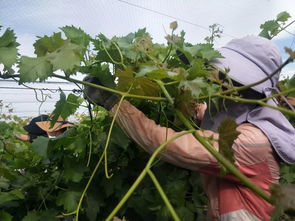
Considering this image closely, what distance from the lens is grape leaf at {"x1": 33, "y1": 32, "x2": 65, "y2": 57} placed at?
2.21 feet

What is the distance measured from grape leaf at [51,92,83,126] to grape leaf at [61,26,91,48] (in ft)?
0.51

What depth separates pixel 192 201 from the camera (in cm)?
105

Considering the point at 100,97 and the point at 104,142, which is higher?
the point at 100,97

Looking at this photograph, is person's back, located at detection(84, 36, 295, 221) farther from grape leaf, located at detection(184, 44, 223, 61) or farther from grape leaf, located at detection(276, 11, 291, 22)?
grape leaf, located at detection(276, 11, 291, 22)

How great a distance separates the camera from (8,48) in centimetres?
73

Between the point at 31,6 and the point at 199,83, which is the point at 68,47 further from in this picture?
the point at 31,6

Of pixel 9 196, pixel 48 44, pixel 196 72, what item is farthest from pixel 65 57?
pixel 9 196

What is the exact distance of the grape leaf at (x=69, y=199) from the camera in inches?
35.3

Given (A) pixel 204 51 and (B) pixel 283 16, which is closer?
(A) pixel 204 51

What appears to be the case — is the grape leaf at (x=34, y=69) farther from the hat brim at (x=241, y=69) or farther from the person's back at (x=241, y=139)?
the hat brim at (x=241, y=69)

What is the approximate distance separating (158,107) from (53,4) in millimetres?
2824

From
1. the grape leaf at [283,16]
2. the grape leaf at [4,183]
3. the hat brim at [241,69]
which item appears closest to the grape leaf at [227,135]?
the hat brim at [241,69]

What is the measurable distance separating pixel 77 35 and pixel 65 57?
0.20 meters

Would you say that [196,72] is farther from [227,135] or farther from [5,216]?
[5,216]
